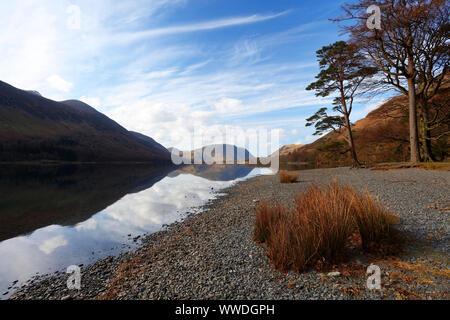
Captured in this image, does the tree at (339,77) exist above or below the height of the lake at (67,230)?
above

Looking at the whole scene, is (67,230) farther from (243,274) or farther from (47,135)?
(47,135)

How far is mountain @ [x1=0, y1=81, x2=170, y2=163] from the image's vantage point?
108 metres

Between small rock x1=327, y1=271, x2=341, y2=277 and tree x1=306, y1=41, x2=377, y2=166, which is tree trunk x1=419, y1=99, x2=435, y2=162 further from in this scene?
small rock x1=327, y1=271, x2=341, y2=277

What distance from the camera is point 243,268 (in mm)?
4164

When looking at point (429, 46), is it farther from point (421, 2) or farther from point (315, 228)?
point (315, 228)

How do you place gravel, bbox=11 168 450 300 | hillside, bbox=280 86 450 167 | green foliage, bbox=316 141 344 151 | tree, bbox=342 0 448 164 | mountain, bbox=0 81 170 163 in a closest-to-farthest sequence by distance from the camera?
gravel, bbox=11 168 450 300 < tree, bbox=342 0 448 164 < hillside, bbox=280 86 450 167 < green foliage, bbox=316 141 344 151 < mountain, bbox=0 81 170 163

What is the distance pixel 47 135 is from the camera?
13512 cm

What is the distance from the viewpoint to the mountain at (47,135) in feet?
354

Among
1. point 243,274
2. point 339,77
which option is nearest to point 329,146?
point 339,77

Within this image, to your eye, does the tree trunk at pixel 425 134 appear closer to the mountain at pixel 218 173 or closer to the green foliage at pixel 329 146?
the green foliage at pixel 329 146

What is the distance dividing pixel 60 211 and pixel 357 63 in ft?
84.4

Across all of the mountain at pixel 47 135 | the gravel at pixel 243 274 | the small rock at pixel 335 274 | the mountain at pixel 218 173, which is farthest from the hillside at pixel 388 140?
the mountain at pixel 47 135

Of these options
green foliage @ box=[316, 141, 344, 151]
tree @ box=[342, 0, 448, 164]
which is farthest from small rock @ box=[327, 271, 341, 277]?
green foliage @ box=[316, 141, 344, 151]
